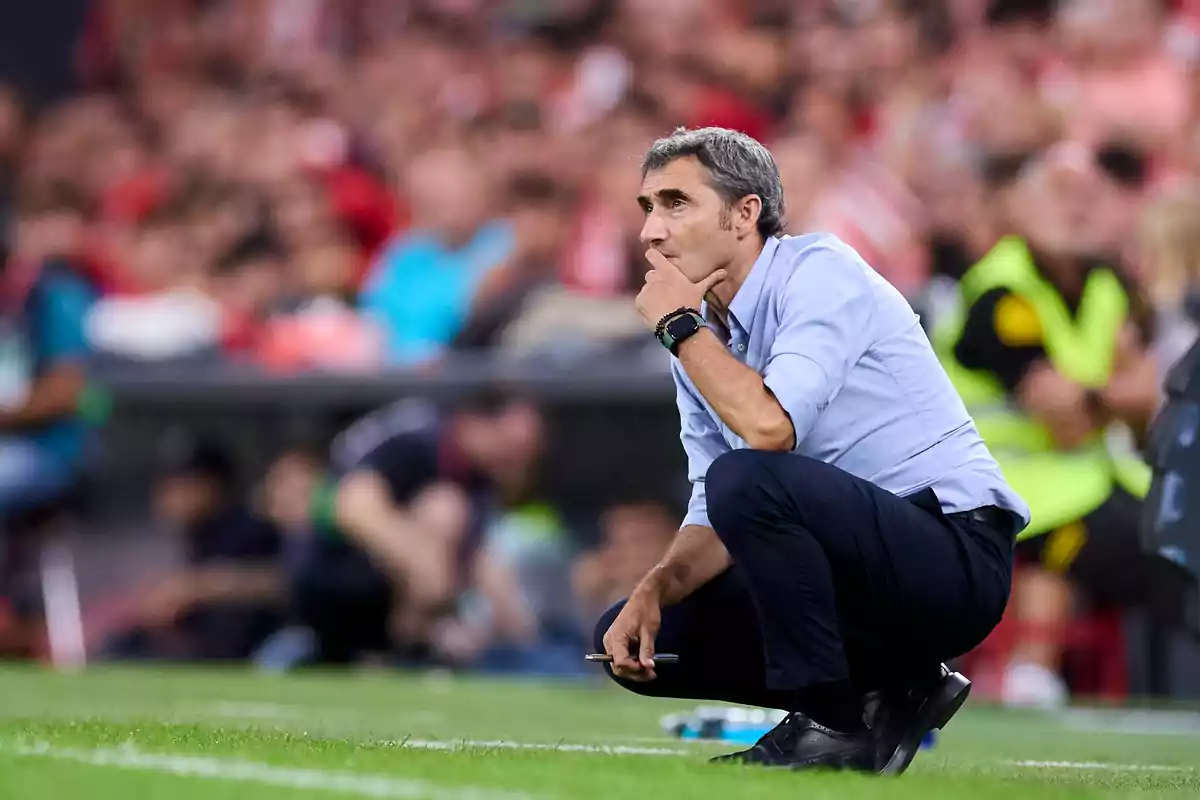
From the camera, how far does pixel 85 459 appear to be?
11.4 m

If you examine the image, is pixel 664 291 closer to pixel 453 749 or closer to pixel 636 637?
pixel 636 637

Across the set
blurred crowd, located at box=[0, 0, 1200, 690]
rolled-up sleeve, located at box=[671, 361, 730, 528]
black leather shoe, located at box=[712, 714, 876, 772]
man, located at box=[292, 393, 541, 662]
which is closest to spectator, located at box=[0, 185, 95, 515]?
blurred crowd, located at box=[0, 0, 1200, 690]

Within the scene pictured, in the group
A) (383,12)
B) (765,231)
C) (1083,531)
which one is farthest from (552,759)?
(383,12)

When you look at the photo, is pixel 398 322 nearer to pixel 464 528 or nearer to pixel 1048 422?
pixel 464 528

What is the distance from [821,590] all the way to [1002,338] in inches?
177

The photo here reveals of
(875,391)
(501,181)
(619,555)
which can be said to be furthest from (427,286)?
(875,391)

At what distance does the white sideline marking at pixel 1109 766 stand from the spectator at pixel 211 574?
6.21 meters

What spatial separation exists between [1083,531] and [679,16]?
5122mm

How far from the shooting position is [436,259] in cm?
1177

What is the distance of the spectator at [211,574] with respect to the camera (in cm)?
1088

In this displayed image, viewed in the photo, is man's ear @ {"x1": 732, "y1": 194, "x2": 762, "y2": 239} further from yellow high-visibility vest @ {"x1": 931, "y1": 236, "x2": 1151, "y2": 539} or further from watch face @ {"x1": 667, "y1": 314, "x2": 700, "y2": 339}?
yellow high-visibility vest @ {"x1": 931, "y1": 236, "x2": 1151, "y2": 539}

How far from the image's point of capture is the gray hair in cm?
453

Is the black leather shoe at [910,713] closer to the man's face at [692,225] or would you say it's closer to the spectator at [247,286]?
the man's face at [692,225]

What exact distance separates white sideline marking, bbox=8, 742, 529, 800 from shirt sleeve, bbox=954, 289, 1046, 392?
486 centimetres
